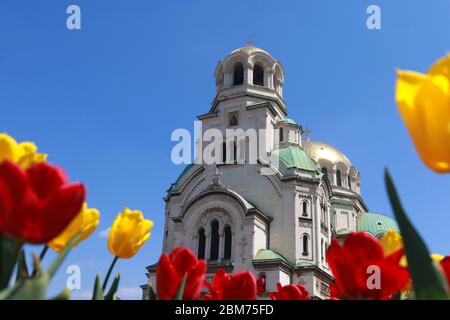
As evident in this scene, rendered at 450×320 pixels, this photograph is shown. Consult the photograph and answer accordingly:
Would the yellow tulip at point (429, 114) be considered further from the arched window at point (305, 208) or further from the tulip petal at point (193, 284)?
the arched window at point (305, 208)

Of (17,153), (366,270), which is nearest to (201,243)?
(366,270)

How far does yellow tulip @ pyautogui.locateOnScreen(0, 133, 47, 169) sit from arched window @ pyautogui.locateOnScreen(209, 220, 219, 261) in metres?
29.6

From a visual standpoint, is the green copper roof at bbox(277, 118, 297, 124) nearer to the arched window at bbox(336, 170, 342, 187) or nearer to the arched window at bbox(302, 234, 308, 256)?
the arched window at bbox(302, 234, 308, 256)

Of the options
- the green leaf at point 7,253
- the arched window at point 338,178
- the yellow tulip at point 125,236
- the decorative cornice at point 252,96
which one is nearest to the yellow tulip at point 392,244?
the yellow tulip at point 125,236

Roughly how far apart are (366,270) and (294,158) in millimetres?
32352

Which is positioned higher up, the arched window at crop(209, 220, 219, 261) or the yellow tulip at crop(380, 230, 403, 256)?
the arched window at crop(209, 220, 219, 261)

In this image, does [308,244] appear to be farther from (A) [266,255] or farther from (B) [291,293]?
(B) [291,293]

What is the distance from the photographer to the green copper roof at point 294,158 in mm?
33562

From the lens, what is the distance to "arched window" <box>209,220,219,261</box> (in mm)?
31109

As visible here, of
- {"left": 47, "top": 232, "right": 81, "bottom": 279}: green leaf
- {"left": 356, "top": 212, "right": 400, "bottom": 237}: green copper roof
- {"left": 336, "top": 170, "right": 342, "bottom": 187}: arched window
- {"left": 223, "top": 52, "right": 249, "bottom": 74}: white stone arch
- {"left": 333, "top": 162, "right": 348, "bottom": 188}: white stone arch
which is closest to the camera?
{"left": 47, "top": 232, "right": 81, "bottom": 279}: green leaf

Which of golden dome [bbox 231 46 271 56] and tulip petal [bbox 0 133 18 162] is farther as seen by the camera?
golden dome [bbox 231 46 271 56]

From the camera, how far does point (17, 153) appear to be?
1.95 metres

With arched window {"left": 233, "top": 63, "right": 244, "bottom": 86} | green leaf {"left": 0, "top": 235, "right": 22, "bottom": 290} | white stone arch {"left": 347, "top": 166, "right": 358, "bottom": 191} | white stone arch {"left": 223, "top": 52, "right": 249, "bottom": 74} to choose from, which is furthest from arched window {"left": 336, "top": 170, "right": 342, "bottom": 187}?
green leaf {"left": 0, "top": 235, "right": 22, "bottom": 290}

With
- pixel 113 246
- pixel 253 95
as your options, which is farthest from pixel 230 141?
pixel 113 246
